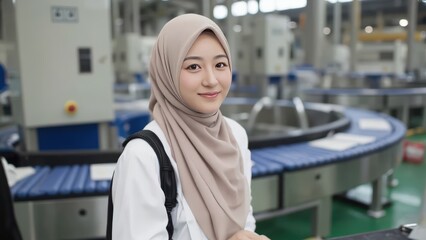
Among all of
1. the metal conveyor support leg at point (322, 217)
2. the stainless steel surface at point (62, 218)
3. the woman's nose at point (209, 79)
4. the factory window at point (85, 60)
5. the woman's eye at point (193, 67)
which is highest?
the factory window at point (85, 60)

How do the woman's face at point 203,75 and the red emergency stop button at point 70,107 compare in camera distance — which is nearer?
the woman's face at point 203,75

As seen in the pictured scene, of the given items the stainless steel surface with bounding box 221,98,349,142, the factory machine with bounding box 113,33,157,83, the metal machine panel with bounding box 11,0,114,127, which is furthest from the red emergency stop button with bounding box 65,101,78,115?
the factory machine with bounding box 113,33,157,83

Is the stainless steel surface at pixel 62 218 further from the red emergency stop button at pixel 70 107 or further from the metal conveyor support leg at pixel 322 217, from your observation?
the metal conveyor support leg at pixel 322 217

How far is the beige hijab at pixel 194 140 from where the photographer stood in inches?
34.4

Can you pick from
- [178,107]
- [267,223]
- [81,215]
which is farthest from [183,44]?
[267,223]

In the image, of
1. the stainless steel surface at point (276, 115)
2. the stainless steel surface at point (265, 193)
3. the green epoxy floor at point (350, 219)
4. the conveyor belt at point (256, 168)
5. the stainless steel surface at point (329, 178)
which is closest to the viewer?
the conveyor belt at point (256, 168)

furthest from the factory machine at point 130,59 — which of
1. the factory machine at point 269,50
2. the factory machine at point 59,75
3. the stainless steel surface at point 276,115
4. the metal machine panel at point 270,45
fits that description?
the factory machine at point 59,75

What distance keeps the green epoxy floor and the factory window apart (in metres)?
1.72

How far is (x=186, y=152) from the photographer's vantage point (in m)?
0.88

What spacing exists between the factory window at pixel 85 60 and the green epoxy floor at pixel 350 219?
172cm

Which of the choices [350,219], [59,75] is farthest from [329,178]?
[59,75]

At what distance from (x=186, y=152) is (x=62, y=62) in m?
1.66

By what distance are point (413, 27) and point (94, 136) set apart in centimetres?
637

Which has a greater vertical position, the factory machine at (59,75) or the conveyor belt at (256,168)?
the factory machine at (59,75)
